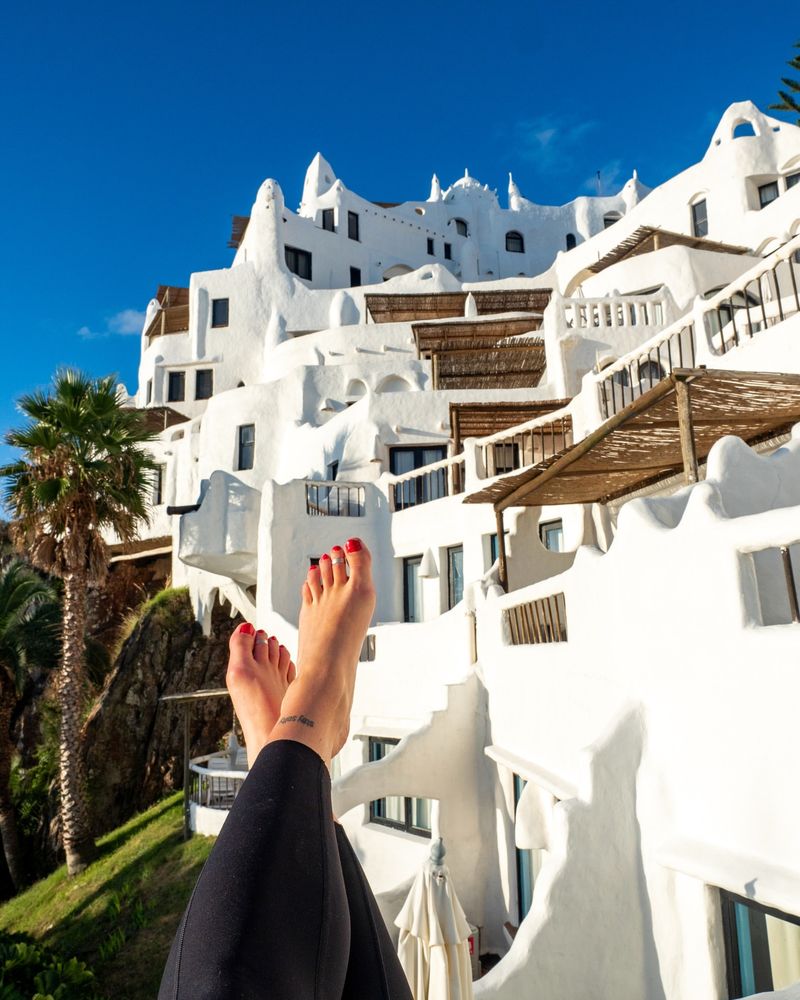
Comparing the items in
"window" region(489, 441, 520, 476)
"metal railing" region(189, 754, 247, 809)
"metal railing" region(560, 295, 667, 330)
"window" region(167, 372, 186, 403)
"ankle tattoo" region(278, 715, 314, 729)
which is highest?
"window" region(167, 372, 186, 403)

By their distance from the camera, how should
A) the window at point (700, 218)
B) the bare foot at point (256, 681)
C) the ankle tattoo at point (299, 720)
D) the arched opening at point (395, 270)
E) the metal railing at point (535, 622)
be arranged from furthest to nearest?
the arched opening at point (395, 270)
the window at point (700, 218)
the metal railing at point (535, 622)
the bare foot at point (256, 681)
the ankle tattoo at point (299, 720)

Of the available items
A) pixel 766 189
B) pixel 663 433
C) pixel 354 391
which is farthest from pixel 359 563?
pixel 766 189

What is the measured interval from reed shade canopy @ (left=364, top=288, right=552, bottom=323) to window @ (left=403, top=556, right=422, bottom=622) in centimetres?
1690

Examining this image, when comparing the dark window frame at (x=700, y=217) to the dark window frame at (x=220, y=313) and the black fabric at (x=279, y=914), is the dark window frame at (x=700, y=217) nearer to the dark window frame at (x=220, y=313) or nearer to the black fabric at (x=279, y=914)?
the dark window frame at (x=220, y=313)

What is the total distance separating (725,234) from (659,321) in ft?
43.7

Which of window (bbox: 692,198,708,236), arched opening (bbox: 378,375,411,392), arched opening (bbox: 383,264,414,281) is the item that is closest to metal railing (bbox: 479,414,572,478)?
arched opening (bbox: 378,375,411,392)

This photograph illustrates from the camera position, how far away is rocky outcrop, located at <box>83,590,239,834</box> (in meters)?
22.5

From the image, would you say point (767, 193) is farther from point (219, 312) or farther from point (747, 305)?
point (219, 312)

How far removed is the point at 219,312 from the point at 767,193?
2548 cm

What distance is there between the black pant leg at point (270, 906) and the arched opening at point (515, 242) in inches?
1863

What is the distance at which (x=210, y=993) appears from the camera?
114 centimetres

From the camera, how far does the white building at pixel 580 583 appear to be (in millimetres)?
4691

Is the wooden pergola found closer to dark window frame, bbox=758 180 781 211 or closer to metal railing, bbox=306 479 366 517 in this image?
metal railing, bbox=306 479 366 517

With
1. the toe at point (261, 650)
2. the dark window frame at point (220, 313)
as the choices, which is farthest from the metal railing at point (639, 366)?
the dark window frame at point (220, 313)
